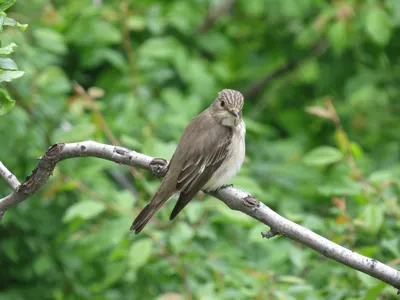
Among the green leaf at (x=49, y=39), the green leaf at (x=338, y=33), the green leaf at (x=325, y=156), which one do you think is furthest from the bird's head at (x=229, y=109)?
the green leaf at (x=338, y=33)

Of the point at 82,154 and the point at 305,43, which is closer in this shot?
the point at 82,154

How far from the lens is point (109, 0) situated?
7.61m

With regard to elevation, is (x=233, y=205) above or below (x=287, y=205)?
below

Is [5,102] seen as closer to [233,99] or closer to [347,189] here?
[233,99]

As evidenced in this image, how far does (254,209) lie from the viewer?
11.3 ft

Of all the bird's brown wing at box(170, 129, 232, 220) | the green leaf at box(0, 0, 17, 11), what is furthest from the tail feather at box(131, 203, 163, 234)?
the green leaf at box(0, 0, 17, 11)

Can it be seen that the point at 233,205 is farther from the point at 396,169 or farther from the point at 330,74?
the point at 330,74

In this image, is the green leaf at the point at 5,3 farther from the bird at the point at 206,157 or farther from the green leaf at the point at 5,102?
the bird at the point at 206,157

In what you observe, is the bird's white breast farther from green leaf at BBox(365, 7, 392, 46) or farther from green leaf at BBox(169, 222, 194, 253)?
green leaf at BBox(365, 7, 392, 46)

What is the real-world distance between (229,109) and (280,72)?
3529 mm

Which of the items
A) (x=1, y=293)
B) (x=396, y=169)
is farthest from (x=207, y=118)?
(x=1, y=293)

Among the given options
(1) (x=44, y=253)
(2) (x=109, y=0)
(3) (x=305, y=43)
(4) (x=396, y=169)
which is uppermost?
(3) (x=305, y=43)

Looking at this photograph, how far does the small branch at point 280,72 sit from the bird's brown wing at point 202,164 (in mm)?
3451

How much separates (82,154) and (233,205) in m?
0.83
